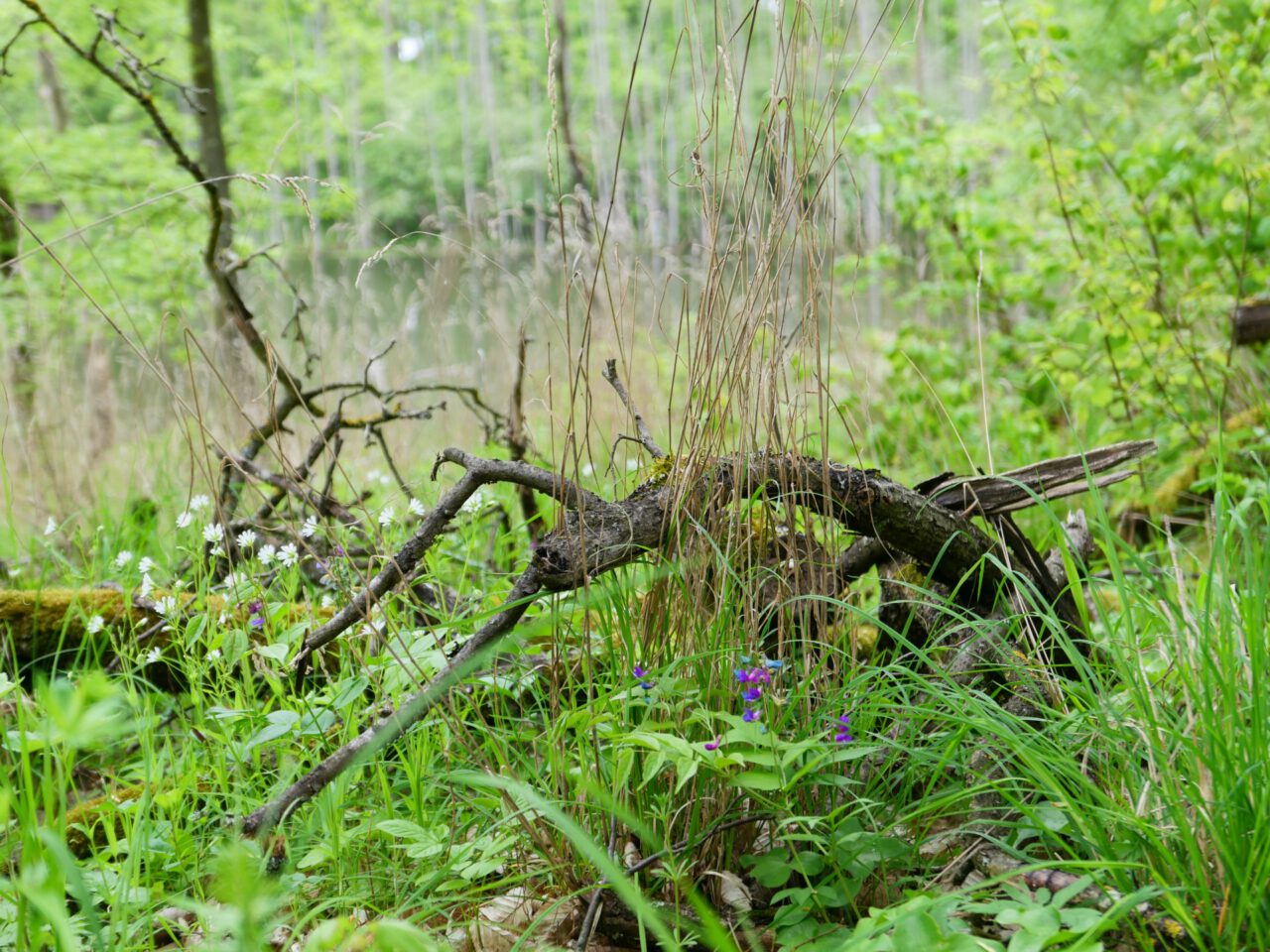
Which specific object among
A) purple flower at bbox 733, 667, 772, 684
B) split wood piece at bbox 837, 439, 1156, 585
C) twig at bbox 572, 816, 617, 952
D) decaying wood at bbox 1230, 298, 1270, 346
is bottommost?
twig at bbox 572, 816, 617, 952

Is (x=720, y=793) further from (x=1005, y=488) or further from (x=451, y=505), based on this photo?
(x=1005, y=488)

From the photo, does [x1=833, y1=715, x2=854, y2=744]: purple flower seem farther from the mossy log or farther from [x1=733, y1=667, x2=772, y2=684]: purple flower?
the mossy log

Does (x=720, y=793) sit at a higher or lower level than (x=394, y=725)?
lower

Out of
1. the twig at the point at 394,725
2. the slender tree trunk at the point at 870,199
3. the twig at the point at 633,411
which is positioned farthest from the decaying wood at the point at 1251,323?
the twig at the point at 394,725

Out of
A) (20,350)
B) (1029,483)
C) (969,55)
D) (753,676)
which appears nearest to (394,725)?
(753,676)

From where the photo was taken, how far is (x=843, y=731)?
125 centimetres

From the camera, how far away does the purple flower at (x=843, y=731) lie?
1.19 metres

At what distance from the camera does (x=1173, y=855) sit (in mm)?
1044

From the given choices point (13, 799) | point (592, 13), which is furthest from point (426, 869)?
point (592, 13)

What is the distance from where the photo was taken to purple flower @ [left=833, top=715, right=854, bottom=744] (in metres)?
1.19

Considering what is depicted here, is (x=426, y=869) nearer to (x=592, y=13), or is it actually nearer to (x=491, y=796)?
(x=491, y=796)

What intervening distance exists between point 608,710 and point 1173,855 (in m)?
0.67

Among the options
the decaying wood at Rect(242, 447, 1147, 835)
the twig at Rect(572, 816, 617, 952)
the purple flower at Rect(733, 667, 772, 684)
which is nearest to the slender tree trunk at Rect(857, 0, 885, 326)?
the decaying wood at Rect(242, 447, 1147, 835)

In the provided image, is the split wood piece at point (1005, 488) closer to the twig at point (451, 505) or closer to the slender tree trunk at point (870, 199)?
the twig at point (451, 505)
